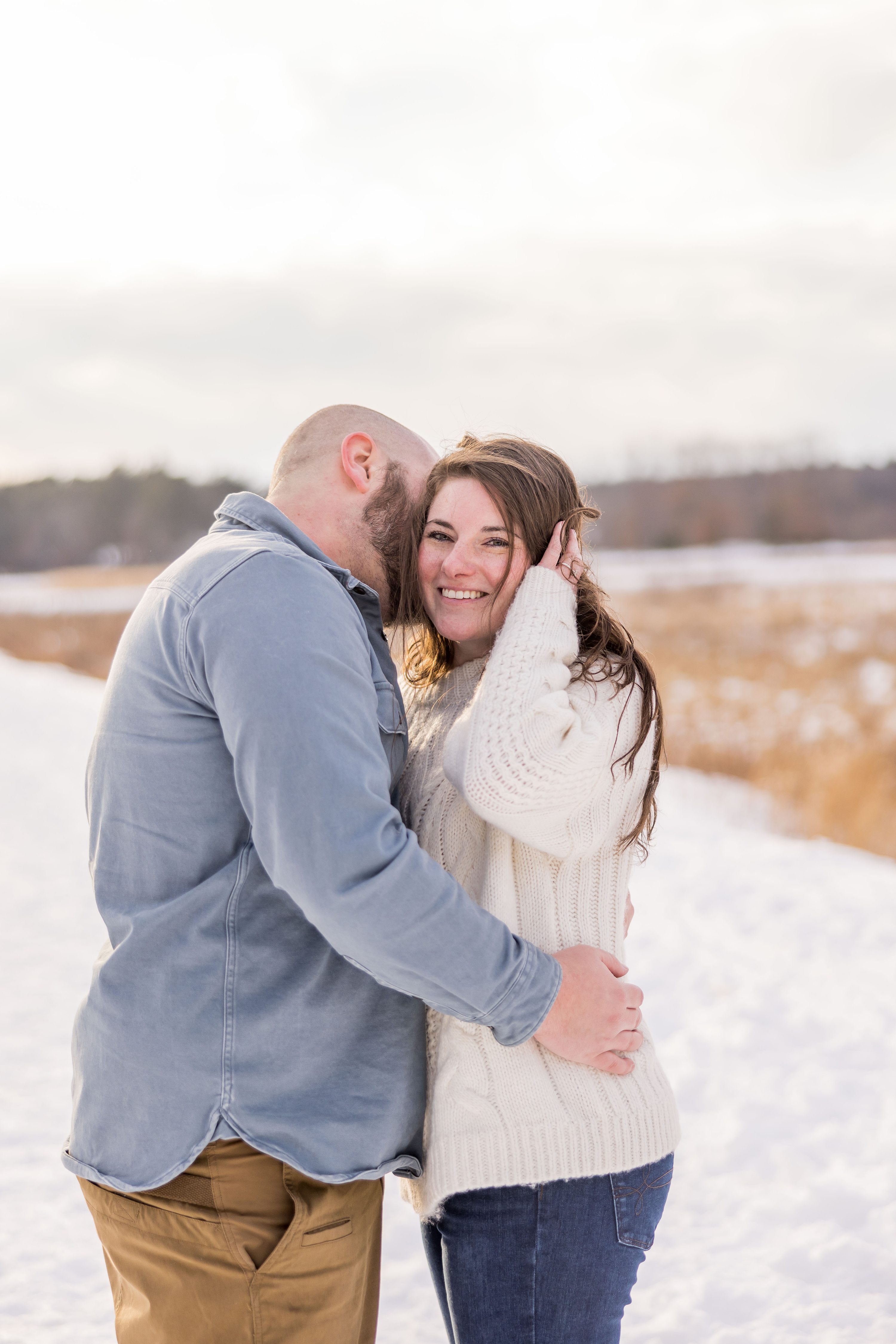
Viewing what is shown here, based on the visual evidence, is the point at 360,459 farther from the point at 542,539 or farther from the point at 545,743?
the point at 545,743

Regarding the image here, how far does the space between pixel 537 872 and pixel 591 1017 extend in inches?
9.7

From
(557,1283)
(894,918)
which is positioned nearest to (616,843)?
(557,1283)

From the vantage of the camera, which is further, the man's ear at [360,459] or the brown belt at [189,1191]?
the man's ear at [360,459]

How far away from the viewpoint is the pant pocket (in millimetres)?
1629

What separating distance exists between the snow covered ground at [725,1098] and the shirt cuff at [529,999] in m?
1.70

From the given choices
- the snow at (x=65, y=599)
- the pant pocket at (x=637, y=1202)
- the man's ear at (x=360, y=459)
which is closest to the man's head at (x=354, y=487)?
the man's ear at (x=360, y=459)

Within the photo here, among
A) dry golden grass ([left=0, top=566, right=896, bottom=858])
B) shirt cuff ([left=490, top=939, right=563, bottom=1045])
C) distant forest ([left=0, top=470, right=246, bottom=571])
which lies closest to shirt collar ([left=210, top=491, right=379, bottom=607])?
shirt cuff ([left=490, top=939, right=563, bottom=1045])

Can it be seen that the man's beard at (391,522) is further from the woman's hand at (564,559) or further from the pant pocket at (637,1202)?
the pant pocket at (637,1202)

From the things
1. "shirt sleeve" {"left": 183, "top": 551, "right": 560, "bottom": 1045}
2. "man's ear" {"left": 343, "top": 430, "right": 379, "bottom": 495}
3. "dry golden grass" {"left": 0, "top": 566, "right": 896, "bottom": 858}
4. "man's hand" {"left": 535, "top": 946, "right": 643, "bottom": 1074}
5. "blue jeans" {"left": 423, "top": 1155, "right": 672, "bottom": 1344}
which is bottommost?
"dry golden grass" {"left": 0, "top": 566, "right": 896, "bottom": 858}

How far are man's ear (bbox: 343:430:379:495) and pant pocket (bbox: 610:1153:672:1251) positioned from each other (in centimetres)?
129

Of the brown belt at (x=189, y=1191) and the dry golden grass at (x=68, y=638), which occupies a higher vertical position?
the brown belt at (x=189, y=1191)

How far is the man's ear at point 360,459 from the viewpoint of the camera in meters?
1.97

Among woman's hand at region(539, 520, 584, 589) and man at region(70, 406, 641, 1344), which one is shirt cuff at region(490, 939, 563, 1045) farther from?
woman's hand at region(539, 520, 584, 589)

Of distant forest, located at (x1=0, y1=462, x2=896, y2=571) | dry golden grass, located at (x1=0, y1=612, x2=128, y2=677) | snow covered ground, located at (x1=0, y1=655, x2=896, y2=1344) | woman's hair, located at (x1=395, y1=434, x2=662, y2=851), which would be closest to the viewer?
woman's hair, located at (x1=395, y1=434, x2=662, y2=851)
